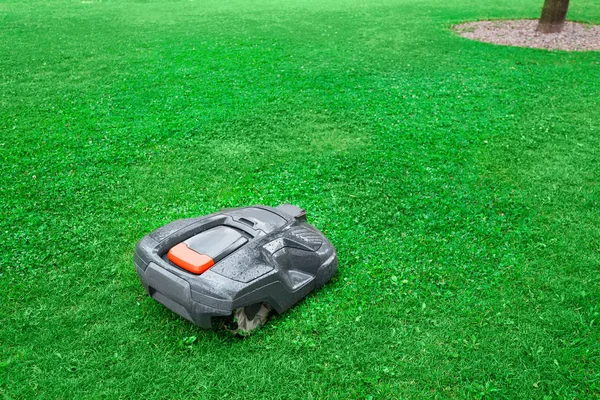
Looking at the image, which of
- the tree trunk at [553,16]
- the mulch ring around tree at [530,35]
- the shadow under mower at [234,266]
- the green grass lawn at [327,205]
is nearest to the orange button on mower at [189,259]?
the shadow under mower at [234,266]

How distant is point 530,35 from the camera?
11.8m

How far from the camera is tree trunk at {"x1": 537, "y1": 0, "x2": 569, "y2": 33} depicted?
37.9ft

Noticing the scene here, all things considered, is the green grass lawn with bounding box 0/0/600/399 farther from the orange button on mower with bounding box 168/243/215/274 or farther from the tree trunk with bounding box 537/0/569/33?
the tree trunk with bounding box 537/0/569/33

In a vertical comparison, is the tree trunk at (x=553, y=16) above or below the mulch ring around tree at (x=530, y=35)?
above

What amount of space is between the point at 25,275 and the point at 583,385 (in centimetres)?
423

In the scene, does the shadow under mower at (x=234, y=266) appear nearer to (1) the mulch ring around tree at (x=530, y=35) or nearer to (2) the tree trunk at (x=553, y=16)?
(1) the mulch ring around tree at (x=530, y=35)

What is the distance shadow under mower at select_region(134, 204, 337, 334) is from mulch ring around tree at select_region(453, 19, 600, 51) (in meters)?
9.30

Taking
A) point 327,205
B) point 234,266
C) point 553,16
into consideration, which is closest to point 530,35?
point 553,16

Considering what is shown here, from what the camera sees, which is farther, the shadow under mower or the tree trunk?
the tree trunk

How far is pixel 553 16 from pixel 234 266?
1122cm

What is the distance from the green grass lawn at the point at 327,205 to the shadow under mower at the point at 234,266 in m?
0.23

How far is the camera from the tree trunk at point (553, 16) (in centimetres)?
1155

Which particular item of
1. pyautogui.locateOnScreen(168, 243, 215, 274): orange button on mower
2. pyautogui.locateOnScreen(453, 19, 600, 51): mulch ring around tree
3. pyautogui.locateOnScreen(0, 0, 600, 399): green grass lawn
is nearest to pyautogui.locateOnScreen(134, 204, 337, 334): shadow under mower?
pyautogui.locateOnScreen(168, 243, 215, 274): orange button on mower

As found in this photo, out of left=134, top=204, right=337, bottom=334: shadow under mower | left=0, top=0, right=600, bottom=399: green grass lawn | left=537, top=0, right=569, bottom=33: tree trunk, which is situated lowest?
left=0, top=0, right=600, bottom=399: green grass lawn
